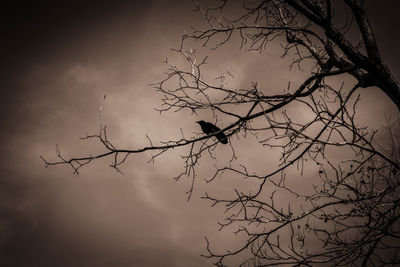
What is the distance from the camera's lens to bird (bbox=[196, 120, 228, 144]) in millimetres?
3363

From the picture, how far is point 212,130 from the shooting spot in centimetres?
361

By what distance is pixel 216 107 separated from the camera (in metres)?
3.12

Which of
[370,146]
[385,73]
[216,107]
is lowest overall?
[370,146]

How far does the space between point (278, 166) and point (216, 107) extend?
0.90m

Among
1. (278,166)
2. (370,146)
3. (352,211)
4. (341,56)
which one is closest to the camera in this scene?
(370,146)

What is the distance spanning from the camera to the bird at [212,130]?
3363mm

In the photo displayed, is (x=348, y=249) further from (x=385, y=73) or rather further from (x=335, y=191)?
(x=385, y=73)

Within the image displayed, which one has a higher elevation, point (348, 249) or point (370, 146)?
point (370, 146)

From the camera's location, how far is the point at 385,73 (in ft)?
10.0

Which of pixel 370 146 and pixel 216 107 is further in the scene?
pixel 216 107

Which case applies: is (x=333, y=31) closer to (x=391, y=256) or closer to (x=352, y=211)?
(x=352, y=211)

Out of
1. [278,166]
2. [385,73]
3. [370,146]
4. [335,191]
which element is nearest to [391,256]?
[335,191]

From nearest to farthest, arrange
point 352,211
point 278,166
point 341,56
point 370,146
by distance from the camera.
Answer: point 370,146 < point 352,211 < point 278,166 < point 341,56

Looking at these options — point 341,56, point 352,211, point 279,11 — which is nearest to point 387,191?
point 352,211
